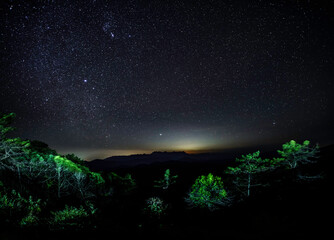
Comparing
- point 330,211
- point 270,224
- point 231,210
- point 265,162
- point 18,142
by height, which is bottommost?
point 231,210

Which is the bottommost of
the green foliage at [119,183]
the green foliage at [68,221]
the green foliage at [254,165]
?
the green foliage at [119,183]

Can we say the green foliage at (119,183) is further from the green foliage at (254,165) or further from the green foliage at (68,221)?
the green foliage at (254,165)

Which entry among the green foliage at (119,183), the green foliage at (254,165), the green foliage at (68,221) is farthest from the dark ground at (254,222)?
the green foliage at (119,183)

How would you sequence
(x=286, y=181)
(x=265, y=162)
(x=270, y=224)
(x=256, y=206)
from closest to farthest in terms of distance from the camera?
(x=270, y=224), (x=256, y=206), (x=265, y=162), (x=286, y=181)

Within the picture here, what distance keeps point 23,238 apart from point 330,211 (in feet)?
46.8

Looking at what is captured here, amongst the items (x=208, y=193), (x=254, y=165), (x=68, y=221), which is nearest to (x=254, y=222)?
(x=208, y=193)

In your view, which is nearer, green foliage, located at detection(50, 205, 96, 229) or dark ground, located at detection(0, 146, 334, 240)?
dark ground, located at detection(0, 146, 334, 240)

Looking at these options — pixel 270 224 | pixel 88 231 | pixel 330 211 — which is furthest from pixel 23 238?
pixel 330 211

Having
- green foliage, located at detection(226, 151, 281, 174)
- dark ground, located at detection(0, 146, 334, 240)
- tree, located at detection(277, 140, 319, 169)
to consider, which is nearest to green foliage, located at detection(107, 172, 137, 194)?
dark ground, located at detection(0, 146, 334, 240)

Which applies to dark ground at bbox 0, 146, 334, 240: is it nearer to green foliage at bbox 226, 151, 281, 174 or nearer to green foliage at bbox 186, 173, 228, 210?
green foliage at bbox 186, 173, 228, 210

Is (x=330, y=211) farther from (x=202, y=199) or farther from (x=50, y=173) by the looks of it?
(x=50, y=173)

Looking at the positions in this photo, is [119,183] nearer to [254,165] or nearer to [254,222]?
[254,222]

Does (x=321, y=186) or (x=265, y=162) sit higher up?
(x=265, y=162)

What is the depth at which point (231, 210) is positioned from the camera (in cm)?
1106
